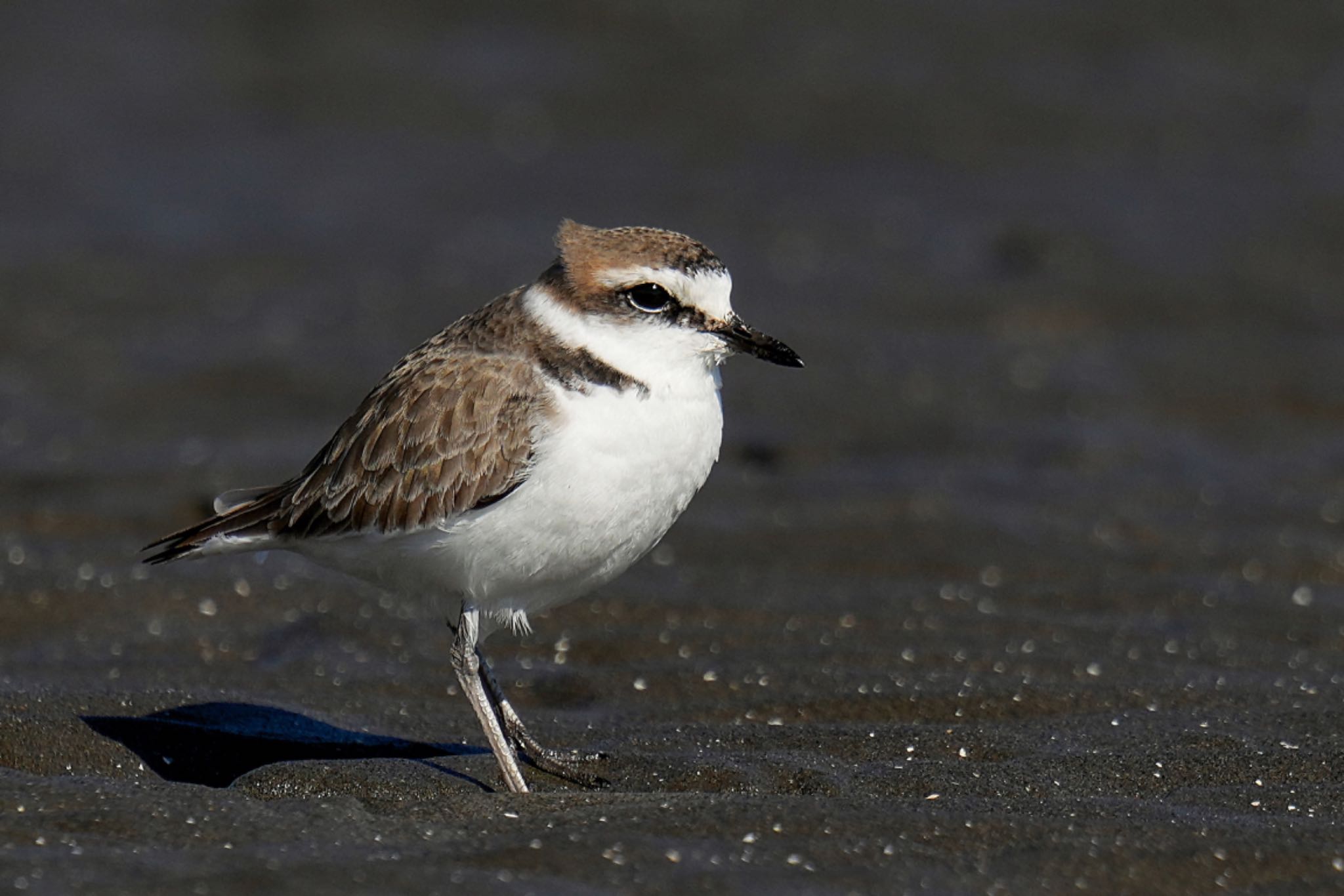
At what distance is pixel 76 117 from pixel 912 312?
23.2 ft

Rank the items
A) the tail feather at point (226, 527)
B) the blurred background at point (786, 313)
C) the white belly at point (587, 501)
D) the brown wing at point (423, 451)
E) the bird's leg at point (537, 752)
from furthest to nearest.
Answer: the blurred background at point (786, 313) < the tail feather at point (226, 527) < the bird's leg at point (537, 752) < the brown wing at point (423, 451) < the white belly at point (587, 501)

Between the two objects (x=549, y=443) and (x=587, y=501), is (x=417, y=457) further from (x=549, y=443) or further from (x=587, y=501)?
(x=587, y=501)

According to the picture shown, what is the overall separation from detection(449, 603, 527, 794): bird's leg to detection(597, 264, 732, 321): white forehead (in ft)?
4.11

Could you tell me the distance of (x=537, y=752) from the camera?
601 cm

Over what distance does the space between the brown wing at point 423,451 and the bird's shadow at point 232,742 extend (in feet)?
2.23

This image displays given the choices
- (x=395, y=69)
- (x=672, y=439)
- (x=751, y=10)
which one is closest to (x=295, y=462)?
(x=672, y=439)

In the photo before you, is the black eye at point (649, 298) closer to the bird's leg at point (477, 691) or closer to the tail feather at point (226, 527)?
the bird's leg at point (477, 691)

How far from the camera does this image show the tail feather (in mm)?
6145

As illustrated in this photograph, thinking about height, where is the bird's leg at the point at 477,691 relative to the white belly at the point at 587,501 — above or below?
below

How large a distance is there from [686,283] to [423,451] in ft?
3.42

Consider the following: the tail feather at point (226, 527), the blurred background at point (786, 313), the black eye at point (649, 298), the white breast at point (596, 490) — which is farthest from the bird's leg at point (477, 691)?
the black eye at point (649, 298)

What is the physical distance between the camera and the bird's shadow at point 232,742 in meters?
5.79

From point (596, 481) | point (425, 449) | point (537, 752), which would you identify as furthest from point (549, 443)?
point (537, 752)

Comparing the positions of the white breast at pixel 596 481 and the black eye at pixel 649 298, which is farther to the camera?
the black eye at pixel 649 298
